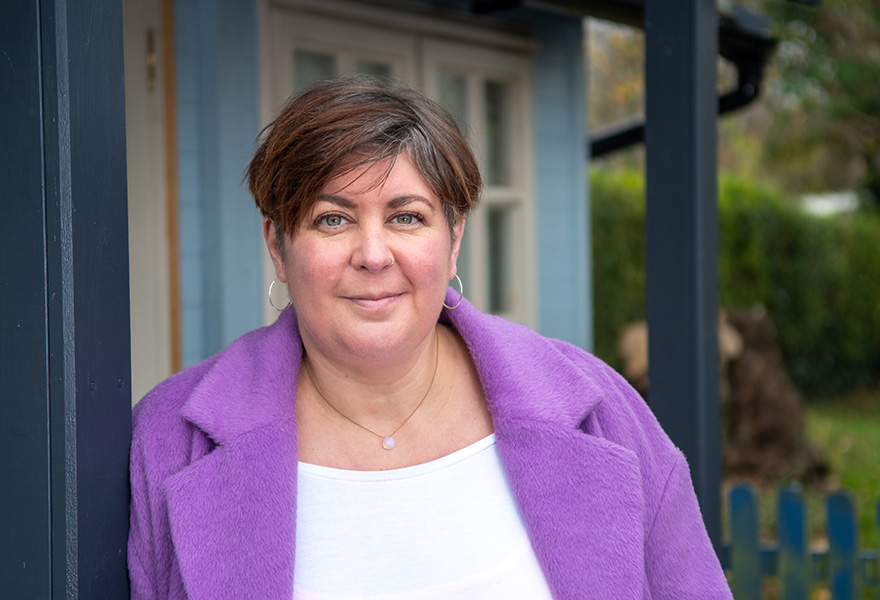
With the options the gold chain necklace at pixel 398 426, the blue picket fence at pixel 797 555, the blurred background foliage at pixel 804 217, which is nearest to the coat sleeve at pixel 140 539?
the gold chain necklace at pixel 398 426

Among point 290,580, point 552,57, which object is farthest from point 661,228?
point 552,57

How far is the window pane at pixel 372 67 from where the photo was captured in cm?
451

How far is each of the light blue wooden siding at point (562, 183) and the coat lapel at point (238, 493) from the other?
4051 mm

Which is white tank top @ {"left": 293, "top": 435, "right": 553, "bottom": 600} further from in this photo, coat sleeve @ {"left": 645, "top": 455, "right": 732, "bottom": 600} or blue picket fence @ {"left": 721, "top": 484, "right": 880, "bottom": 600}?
blue picket fence @ {"left": 721, "top": 484, "right": 880, "bottom": 600}

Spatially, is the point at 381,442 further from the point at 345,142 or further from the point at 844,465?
the point at 844,465

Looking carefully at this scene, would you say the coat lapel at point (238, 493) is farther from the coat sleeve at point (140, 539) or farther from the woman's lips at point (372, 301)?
the woman's lips at point (372, 301)

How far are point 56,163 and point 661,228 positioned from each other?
1.59 m

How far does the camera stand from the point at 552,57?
5.59 metres

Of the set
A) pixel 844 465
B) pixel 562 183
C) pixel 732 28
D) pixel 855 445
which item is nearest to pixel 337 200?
pixel 732 28

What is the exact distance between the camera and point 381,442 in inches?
70.5

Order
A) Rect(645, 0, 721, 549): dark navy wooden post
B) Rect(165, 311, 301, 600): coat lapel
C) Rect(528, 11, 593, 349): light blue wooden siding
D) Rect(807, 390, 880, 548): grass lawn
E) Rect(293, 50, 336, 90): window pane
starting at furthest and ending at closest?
1. Rect(807, 390, 880, 548): grass lawn
2. Rect(528, 11, 593, 349): light blue wooden siding
3. Rect(293, 50, 336, 90): window pane
4. Rect(645, 0, 721, 549): dark navy wooden post
5. Rect(165, 311, 301, 600): coat lapel

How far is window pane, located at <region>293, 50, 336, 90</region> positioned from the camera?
4191 millimetres

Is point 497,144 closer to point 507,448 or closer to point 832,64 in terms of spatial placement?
point 507,448

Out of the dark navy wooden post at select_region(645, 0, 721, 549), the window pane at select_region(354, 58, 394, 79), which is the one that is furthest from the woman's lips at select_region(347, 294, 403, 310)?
the window pane at select_region(354, 58, 394, 79)
